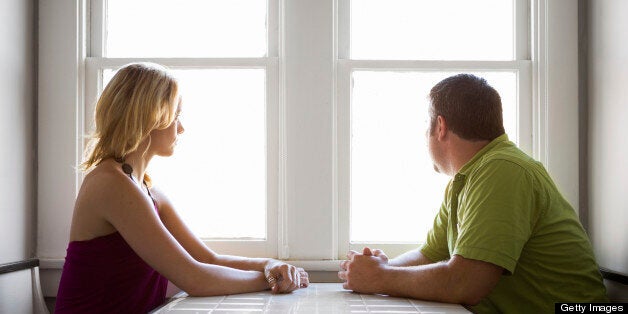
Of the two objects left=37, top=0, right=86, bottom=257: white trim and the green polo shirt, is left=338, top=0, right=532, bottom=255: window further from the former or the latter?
left=37, top=0, right=86, bottom=257: white trim

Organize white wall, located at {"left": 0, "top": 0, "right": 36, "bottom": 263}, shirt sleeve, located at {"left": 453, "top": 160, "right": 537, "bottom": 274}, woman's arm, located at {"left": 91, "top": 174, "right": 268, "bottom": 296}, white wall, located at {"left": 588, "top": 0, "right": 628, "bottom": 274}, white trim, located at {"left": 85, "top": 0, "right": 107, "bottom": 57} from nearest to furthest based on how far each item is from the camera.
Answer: shirt sleeve, located at {"left": 453, "top": 160, "right": 537, "bottom": 274} < woman's arm, located at {"left": 91, "top": 174, "right": 268, "bottom": 296} < white wall, located at {"left": 588, "top": 0, "right": 628, "bottom": 274} < white wall, located at {"left": 0, "top": 0, "right": 36, "bottom": 263} < white trim, located at {"left": 85, "top": 0, "right": 107, "bottom": 57}

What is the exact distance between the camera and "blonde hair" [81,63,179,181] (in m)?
2.05

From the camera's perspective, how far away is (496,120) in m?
2.10

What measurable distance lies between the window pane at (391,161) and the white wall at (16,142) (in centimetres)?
125

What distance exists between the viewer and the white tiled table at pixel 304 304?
168 centimetres

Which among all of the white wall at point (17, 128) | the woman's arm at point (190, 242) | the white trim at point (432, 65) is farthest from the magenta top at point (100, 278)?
the white trim at point (432, 65)

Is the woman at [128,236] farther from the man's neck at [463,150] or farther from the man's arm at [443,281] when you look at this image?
the man's neck at [463,150]

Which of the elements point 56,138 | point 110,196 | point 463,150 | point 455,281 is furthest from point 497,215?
point 56,138

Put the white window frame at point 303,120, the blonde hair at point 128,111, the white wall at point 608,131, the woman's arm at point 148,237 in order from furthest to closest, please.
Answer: the white window frame at point 303,120, the white wall at point 608,131, the blonde hair at point 128,111, the woman's arm at point 148,237

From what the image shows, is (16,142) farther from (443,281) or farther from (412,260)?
(443,281)

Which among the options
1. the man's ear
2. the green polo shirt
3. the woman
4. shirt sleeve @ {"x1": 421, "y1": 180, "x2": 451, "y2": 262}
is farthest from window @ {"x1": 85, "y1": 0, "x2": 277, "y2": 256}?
the green polo shirt

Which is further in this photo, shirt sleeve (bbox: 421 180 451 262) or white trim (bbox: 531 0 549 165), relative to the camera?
white trim (bbox: 531 0 549 165)

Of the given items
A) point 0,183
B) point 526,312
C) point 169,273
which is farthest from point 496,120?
point 0,183

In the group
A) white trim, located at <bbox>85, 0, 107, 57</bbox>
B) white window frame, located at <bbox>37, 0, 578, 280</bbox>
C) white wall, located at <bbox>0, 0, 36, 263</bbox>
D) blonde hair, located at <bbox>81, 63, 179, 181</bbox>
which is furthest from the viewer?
white trim, located at <bbox>85, 0, 107, 57</bbox>
